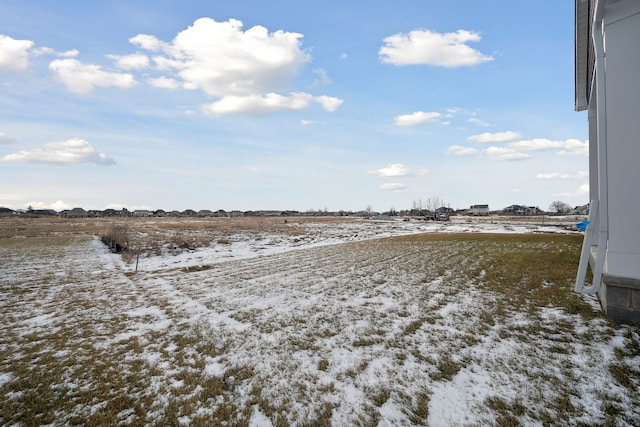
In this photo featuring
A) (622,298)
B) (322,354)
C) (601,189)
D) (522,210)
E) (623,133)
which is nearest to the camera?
(623,133)

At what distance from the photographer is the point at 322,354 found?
612cm

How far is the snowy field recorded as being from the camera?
4336 mm

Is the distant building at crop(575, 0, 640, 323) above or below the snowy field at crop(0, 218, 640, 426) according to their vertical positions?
above

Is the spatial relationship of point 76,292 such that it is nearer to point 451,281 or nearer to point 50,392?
point 50,392

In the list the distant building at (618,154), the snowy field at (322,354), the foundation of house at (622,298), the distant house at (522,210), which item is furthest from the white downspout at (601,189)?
the distant house at (522,210)

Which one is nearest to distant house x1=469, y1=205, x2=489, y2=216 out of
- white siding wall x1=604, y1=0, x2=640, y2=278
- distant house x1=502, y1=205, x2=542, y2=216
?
distant house x1=502, y1=205, x2=542, y2=216

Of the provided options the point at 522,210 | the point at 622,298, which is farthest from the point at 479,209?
the point at 622,298

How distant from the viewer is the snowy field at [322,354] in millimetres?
4336

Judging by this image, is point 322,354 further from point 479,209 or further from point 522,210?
point 479,209

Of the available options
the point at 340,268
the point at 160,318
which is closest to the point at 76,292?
the point at 160,318

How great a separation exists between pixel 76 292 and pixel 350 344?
36.1ft

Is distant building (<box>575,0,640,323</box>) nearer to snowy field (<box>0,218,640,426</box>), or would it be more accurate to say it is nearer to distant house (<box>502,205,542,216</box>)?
snowy field (<box>0,218,640,426</box>)

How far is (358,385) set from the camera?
5.00 metres

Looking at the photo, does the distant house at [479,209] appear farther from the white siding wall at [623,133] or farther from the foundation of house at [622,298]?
the white siding wall at [623,133]
